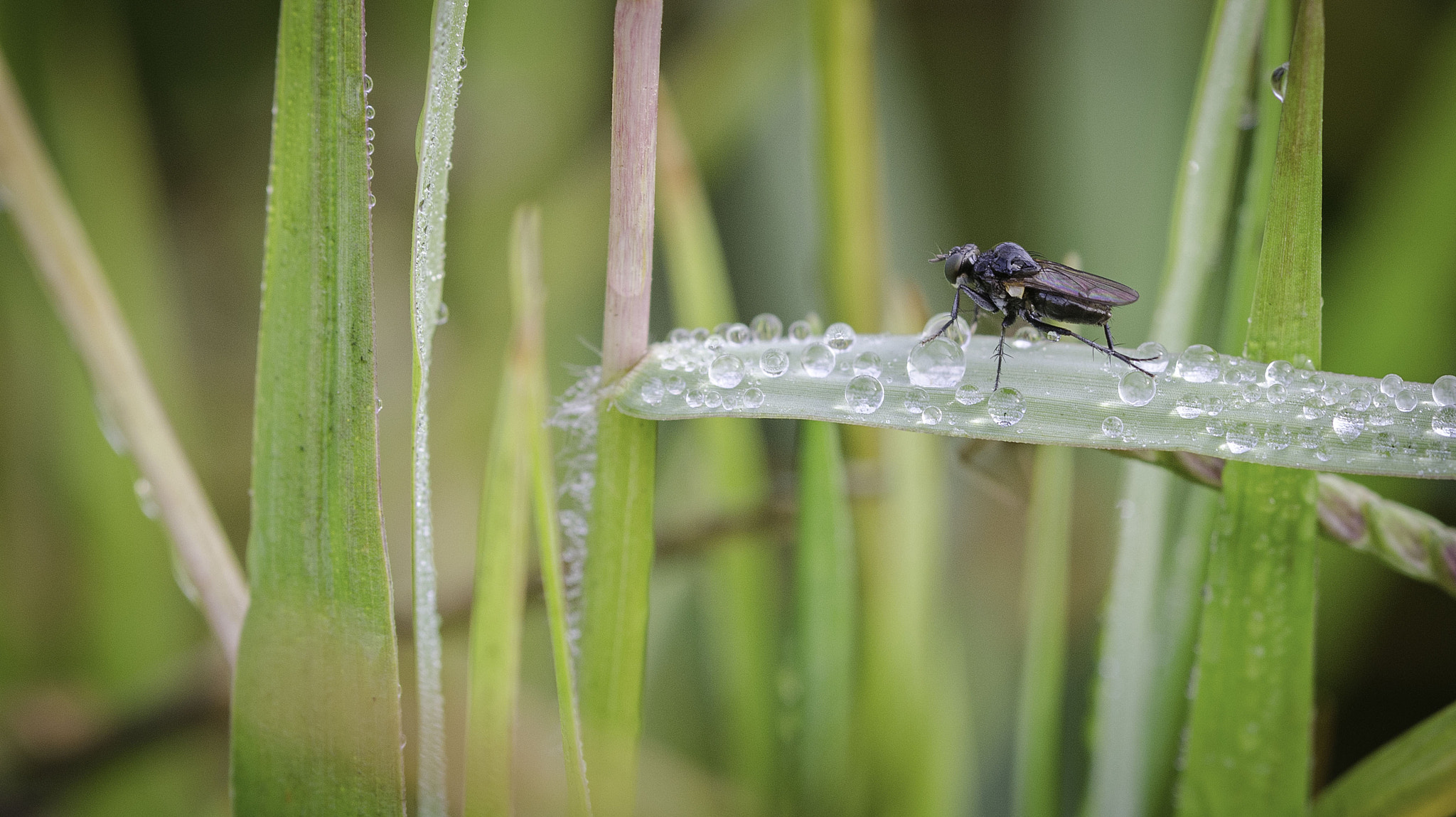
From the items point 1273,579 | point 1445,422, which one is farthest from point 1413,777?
point 1445,422

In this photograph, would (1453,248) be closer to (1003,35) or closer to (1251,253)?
(1251,253)

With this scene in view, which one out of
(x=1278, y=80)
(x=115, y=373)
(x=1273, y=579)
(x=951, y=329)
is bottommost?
(x=1273, y=579)

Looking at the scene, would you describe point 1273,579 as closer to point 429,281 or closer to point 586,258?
point 429,281

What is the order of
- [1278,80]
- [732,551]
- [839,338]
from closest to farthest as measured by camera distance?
[839,338] < [1278,80] < [732,551]

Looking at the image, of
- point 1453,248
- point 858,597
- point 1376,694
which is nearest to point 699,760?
point 858,597

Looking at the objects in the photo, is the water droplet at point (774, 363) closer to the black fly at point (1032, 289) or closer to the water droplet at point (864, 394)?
the water droplet at point (864, 394)

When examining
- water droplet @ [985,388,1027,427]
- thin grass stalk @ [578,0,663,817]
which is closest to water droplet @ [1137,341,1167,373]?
water droplet @ [985,388,1027,427]
